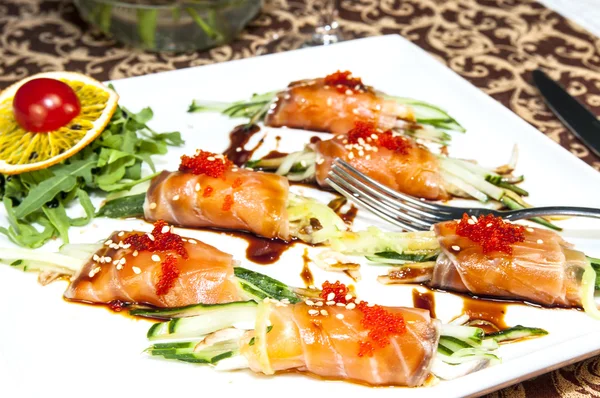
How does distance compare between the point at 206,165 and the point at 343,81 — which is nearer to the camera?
the point at 206,165

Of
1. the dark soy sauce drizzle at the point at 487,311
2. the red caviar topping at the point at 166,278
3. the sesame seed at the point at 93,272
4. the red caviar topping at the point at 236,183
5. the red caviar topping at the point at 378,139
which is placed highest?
the red caviar topping at the point at 378,139

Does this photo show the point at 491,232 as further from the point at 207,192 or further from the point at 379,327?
the point at 207,192

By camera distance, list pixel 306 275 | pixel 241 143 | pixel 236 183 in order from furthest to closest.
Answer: pixel 241 143 < pixel 236 183 < pixel 306 275

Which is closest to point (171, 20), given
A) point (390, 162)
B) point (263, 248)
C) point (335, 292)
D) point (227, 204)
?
point (227, 204)

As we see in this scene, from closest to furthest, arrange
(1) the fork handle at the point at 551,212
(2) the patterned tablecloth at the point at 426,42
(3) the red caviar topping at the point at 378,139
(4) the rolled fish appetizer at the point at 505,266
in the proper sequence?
(4) the rolled fish appetizer at the point at 505,266 → (1) the fork handle at the point at 551,212 → (3) the red caviar topping at the point at 378,139 → (2) the patterned tablecloth at the point at 426,42

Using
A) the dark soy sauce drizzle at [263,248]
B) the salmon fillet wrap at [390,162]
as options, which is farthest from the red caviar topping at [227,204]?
the salmon fillet wrap at [390,162]

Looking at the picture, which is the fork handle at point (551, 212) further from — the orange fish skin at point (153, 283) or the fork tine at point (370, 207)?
the orange fish skin at point (153, 283)

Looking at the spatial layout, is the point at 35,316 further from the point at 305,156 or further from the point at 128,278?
the point at 305,156
